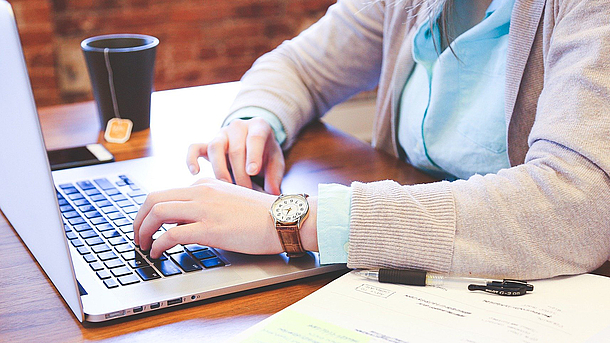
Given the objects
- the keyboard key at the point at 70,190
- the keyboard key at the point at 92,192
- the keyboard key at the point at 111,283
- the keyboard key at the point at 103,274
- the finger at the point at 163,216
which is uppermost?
the finger at the point at 163,216

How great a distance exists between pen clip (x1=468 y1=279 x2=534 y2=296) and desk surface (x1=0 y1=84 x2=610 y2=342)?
0.43 ft

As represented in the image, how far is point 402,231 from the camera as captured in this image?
0.70 metres

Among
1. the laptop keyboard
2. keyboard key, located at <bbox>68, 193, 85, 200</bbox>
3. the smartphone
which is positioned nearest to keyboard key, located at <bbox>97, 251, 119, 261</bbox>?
the laptop keyboard

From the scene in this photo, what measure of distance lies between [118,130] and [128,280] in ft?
1.77

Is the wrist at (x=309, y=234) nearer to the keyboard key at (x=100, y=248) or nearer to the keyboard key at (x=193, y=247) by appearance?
the keyboard key at (x=193, y=247)

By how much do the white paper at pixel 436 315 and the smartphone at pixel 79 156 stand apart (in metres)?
0.53

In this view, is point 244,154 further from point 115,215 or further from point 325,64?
point 325,64

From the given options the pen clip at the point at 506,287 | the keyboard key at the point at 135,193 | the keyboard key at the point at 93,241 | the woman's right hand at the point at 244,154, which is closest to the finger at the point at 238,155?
the woman's right hand at the point at 244,154

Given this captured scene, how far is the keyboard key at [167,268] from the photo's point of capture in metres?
0.70

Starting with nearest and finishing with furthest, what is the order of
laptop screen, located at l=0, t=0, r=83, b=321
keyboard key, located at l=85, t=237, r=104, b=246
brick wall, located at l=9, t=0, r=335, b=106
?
laptop screen, located at l=0, t=0, r=83, b=321, keyboard key, located at l=85, t=237, r=104, b=246, brick wall, located at l=9, t=0, r=335, b=106

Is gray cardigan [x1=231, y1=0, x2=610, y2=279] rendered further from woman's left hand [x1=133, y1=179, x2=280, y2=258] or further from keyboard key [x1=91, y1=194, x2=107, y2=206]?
keyboard key [x1=91, y1=194, x2=107, y2=206]

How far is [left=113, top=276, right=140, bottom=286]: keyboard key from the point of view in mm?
680

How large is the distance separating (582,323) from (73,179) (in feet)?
2.35

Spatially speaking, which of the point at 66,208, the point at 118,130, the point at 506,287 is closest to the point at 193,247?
the point at 66,208
